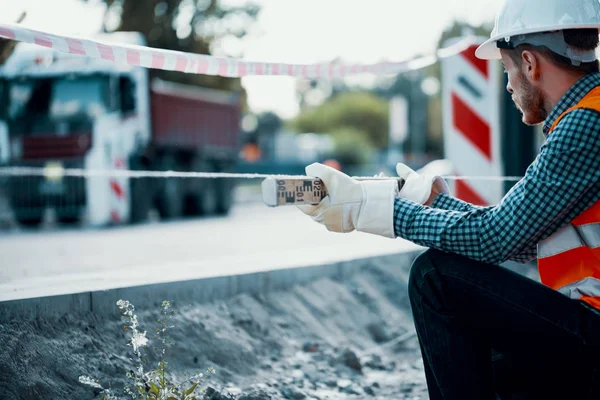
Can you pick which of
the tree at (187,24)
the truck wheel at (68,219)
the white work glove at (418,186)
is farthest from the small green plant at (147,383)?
the tree at (187,24)

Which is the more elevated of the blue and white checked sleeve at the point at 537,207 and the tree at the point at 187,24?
the tree at the point at 187,24

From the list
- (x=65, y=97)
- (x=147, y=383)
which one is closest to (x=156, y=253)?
(x=147, y=383)

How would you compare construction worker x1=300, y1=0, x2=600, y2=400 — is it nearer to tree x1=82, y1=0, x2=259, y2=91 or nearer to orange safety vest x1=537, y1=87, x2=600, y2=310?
orange safety vest x1=537, y1=87, x2=600, y2=310

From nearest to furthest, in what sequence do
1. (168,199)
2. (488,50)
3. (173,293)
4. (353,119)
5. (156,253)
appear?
(488,50), (173,293), (156,253), (168,199), (353,119)

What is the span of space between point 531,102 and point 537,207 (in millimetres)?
474

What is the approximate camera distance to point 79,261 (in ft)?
26.8

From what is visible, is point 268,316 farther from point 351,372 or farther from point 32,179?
point 32,179

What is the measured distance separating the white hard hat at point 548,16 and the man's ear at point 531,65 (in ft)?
0.22

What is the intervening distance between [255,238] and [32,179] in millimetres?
6473

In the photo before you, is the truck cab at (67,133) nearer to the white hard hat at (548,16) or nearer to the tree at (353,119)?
the white hard hat at (548,16)

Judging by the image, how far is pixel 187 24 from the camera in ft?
110

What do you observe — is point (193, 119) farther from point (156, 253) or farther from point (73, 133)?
point (156, 253)

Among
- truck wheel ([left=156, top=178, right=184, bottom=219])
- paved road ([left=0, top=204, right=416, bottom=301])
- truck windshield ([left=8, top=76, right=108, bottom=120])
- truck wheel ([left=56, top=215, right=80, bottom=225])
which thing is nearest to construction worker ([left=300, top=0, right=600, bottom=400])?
paved road ([left=0, top=204, right=416, bottom=301])

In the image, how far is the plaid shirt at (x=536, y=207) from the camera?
2.56 metres
